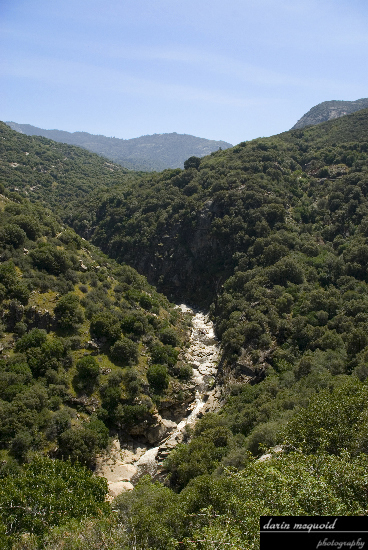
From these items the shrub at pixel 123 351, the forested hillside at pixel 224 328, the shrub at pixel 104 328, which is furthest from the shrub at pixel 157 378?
the shrub at pixel 104 328

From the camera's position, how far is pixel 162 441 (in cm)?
3688

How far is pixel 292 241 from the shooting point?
202 feet

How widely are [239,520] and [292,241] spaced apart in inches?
2037

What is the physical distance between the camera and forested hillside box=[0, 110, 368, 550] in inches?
701

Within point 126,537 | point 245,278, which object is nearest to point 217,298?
point 245,278

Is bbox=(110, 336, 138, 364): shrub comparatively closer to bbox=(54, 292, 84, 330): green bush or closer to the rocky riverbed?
bbox=(54, 292, 84, 330): green bush

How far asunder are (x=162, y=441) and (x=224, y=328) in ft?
73.9

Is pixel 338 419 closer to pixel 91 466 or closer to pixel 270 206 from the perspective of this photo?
pixel 91 466

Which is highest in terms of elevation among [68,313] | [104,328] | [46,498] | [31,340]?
[68,313]

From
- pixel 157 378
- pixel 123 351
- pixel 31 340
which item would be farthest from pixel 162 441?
pixel 31 340

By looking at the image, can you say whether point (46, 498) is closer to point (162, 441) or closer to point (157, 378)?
point (162, 441)

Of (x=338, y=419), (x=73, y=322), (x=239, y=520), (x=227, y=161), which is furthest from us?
(x=227, y=161)

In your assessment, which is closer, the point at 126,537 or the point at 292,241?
the point at 126,537

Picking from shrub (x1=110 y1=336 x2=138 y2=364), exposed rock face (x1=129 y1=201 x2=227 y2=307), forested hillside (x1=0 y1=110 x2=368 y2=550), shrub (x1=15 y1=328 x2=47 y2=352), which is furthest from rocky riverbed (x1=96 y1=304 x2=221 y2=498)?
exposed rock face (x1=129 y1=201 x2=227 y2=307)
